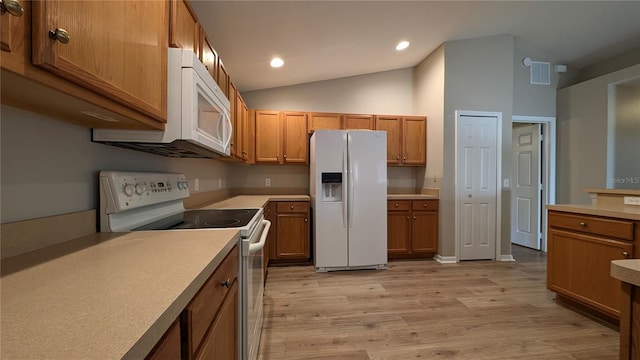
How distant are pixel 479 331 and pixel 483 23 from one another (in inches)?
133

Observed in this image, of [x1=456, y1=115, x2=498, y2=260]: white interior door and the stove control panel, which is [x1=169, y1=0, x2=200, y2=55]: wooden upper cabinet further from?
[x1=456, y1=115, x2=498, y2=260]: white interior door

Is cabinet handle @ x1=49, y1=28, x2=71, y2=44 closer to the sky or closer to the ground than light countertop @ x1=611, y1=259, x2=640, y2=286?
closer to the sky

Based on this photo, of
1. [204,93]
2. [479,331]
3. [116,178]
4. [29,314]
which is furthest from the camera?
[479,331]

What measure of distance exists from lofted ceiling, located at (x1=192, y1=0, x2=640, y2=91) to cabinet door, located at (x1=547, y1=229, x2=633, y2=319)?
8.20 ft

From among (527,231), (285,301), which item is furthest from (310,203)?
(527,231)

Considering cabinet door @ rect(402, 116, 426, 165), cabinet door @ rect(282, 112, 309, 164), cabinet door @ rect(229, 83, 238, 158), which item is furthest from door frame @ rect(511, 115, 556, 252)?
cabinet door @ rect(229, 83, 238, 158)

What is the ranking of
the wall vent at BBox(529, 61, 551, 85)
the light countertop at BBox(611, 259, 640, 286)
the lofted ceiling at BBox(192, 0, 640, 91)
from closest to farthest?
the light countertop at BBox(611, 259, 640, 286) < the lofted ceiling at BBox(192, 0, 640, 91) < the wall vent at BBox(529, 61, 551, 85)

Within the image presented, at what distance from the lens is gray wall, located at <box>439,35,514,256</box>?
11.4 ft

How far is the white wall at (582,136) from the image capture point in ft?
11.7

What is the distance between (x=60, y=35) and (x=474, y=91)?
13.4ft

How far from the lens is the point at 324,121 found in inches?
147

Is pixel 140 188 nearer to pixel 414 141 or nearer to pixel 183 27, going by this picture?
pixel 183 27

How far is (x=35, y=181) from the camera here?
2.75ft

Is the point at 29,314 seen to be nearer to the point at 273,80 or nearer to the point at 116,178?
the point at 116,178
